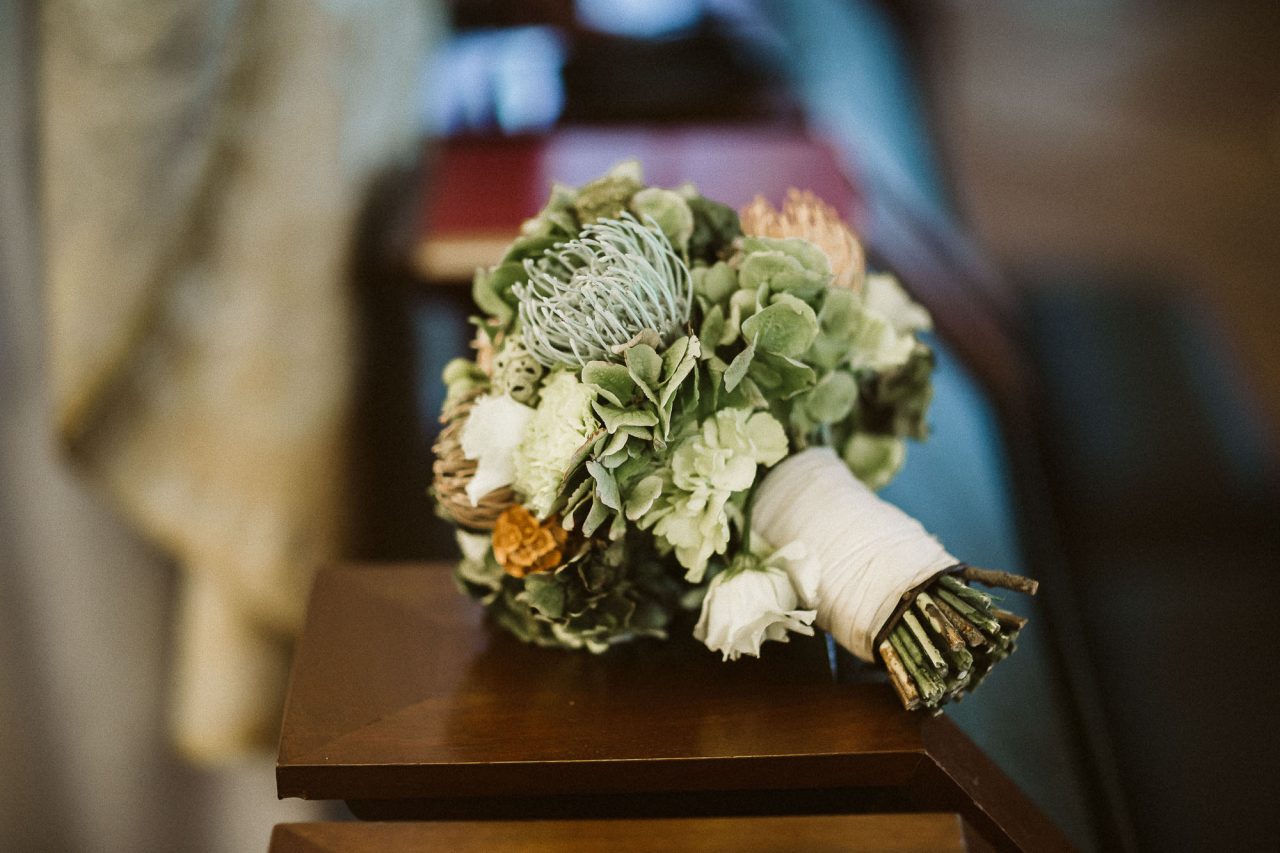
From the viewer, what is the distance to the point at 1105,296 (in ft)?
5.18

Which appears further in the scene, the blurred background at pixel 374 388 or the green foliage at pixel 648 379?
the blurred background at pixel 374 388

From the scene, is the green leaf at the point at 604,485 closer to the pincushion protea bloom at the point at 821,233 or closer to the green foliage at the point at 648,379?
the green foliage at the point at 648,379

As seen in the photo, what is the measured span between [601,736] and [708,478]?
19 cm

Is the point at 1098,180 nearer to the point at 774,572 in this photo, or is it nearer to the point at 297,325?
the point at 297,325

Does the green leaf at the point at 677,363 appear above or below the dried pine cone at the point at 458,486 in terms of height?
above

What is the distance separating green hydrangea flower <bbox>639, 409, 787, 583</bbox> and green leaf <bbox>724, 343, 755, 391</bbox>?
0.03 metres

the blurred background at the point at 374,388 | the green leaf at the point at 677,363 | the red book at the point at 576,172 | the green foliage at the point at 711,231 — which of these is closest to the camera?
the green leaf at the point at 677,363

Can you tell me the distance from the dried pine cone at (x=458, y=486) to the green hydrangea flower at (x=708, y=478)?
0.35 ft

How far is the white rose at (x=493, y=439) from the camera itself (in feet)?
2.15

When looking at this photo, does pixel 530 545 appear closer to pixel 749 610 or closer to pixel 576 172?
pixel 749 610

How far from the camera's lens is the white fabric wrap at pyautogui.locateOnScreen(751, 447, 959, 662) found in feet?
2.16

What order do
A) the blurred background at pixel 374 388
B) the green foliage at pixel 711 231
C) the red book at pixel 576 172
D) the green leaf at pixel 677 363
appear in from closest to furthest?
the green leaf at pixel 677 363 → the green foliage at pixel 711 231 → the blurred background at pixel 374 388 → the red book at pixel 576 172

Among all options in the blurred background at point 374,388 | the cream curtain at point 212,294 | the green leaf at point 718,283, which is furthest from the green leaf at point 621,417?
the cream curtain at point 212,294

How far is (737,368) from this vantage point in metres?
0.63
